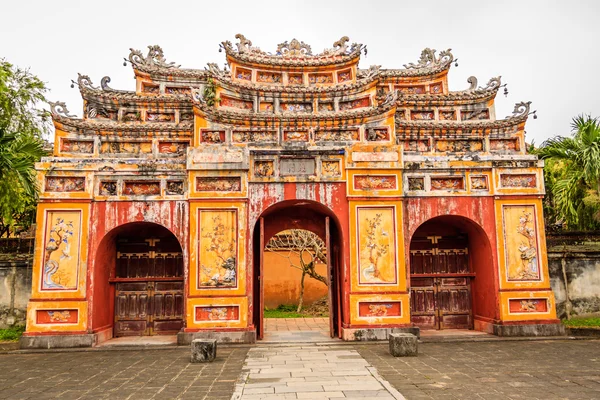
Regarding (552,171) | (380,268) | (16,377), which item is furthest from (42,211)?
(552,171)

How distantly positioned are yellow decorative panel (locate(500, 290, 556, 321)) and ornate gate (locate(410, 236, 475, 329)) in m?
1.37

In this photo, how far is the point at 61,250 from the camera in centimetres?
1071

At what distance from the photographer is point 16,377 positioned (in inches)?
297

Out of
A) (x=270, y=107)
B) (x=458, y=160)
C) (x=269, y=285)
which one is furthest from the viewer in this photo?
(x=269, y=285)

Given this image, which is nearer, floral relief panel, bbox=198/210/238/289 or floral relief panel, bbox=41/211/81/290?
floral relief panel, bbox=41/211/81/290

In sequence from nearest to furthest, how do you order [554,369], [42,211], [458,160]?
1. [554,369]
2. [42,211]
3. [458,160]

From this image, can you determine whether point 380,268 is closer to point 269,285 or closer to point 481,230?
point 481,230

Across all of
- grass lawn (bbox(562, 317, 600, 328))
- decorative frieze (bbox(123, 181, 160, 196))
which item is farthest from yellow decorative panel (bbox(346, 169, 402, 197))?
grass lawn (bbox(562, 317, 600, 328))

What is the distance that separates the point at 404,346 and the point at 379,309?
2.10 m

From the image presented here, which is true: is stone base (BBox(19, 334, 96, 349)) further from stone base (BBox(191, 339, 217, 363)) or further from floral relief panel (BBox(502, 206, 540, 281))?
floral relief panel (BBox(502, 206, 540, 281))

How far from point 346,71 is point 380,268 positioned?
234 inches

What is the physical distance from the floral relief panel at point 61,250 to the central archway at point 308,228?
4101 mm

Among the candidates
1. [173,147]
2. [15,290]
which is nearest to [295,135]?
[173,147]

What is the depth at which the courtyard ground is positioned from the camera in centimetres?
631
